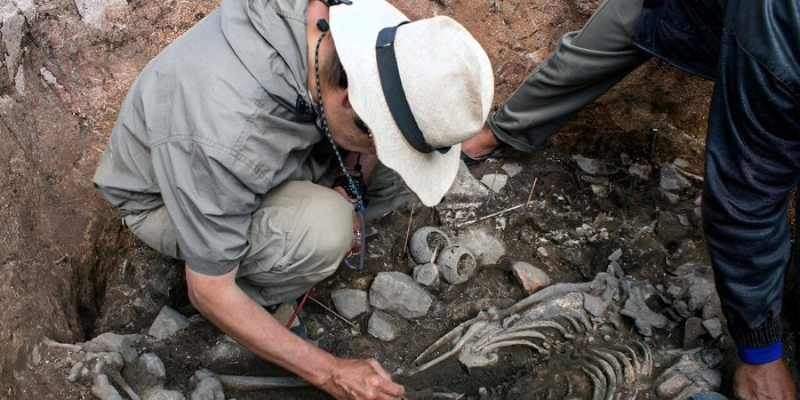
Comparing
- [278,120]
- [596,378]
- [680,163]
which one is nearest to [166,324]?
[278,120]

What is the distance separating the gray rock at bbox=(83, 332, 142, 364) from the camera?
2650 millimetres

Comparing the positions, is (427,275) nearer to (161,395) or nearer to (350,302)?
(350,302)

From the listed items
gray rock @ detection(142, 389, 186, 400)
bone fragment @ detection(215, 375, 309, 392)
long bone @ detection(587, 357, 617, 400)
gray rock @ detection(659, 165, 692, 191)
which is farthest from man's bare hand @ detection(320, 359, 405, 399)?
gray rock @ detection(659, 165, 692, 191)

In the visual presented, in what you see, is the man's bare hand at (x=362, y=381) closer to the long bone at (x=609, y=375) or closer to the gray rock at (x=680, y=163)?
the long bone at (x=609, y=375)

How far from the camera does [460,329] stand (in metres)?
2.97

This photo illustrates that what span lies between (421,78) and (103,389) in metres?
1.54

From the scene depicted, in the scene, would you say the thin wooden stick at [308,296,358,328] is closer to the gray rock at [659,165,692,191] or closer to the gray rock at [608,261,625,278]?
the gray rock at [608,261,625,278]

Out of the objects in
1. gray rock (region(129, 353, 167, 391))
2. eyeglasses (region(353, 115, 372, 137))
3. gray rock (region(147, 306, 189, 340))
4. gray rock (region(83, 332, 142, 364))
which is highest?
eyeglasses (region(353, 115, 372, 137))

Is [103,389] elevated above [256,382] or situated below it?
above

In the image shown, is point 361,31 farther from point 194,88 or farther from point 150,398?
point 150,398

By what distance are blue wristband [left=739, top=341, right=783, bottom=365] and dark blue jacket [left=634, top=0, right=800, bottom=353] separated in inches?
0.7

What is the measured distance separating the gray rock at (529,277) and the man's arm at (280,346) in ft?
3.41

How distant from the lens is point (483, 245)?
11.1 ft

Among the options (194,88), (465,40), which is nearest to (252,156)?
(194,88)
